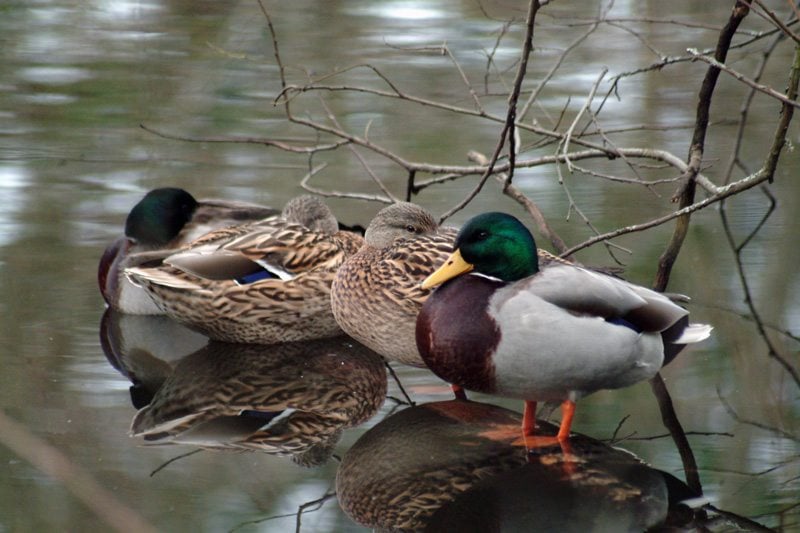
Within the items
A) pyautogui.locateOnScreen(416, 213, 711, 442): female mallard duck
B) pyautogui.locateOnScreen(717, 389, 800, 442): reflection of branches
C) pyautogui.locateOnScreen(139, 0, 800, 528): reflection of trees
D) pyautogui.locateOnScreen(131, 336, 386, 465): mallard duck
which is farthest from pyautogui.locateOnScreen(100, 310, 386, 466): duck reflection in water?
pyautogui.locateOnScreen(717, 389, 800, 442): reflection of branches

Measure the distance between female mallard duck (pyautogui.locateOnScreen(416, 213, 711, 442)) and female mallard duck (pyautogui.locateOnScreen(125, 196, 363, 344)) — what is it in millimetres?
1048

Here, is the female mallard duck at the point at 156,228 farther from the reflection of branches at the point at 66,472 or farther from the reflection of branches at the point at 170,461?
the reflection of branches at the point at 170,461

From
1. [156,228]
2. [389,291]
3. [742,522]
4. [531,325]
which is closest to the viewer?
[742,522]

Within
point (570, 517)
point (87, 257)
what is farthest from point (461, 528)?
point (87, 257)

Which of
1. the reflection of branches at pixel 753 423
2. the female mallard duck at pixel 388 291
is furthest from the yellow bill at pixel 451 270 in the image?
the reflection of branches at pixel 753 423

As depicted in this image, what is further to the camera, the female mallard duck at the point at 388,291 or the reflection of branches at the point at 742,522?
the female mallard duck at the point at 388,291

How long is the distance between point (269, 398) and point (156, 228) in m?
1.56

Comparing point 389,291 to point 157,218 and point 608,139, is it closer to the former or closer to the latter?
point 608,139

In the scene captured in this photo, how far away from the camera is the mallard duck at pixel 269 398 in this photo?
13.5ft

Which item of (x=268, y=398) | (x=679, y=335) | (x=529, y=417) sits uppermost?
(x=679, y=335)

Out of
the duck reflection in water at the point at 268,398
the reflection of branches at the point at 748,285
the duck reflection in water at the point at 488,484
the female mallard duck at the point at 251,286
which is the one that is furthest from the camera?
the female mallard duck at the point at 251,286

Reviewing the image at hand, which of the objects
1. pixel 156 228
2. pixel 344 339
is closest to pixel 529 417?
pixel 344 339

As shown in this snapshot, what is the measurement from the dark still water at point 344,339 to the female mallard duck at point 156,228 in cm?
11

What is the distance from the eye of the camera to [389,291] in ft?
15.3
